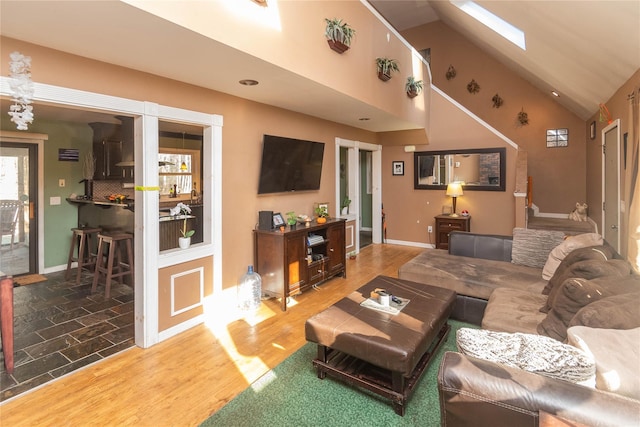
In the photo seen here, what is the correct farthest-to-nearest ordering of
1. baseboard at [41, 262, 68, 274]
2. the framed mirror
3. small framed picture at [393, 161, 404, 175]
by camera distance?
small framed picture at [393, 161, 404, 175] < the framed mirror < baseboard at [41, 262, 68, 274]

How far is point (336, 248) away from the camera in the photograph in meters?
4.77

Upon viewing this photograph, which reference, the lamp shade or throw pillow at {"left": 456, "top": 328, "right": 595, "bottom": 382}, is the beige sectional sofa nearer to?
throw pillow at {"left": 456, "top": 328, "right": 595, "bottom": 382}

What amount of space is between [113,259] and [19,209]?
1.91 metres

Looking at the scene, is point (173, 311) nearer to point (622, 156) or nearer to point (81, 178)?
point (81, 178)

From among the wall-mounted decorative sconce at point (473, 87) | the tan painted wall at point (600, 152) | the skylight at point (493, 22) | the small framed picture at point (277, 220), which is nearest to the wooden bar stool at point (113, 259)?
the small framed picture at point (277, 220)

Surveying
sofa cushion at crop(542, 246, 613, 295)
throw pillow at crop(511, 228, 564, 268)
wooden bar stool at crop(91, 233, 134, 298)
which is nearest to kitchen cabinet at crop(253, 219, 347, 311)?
wooden bar stool at crop(91, 233, 134, 298)

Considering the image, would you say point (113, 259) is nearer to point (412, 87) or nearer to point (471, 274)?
point (471, 274)

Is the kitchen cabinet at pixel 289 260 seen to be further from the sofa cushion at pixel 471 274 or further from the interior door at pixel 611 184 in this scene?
the interior door at pixel 611 184

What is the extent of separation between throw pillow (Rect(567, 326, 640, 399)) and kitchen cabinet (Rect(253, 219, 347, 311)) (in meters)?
2.78

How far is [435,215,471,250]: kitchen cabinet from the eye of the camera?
6.18 meters

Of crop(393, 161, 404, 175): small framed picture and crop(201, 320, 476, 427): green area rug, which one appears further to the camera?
crop(393, 161, 404, 175): small framed picture

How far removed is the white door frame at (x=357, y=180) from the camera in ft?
18.9

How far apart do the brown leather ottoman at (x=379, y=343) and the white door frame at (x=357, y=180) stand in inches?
133

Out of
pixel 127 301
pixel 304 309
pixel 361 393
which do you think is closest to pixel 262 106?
pixel 304 309
